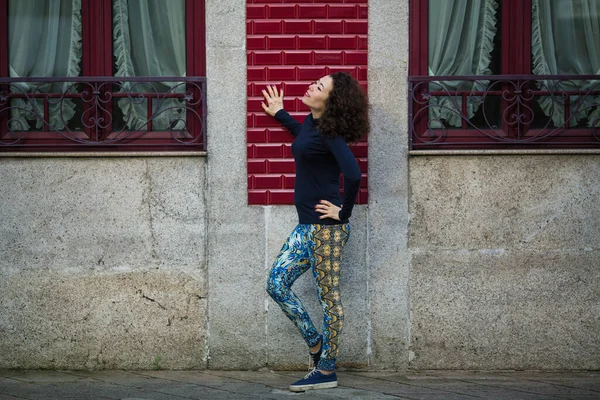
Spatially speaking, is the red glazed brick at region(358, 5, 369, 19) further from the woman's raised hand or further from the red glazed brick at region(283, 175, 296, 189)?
the red glazed brick at region(283, 175, 296, 189)

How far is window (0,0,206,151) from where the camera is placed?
7168mm

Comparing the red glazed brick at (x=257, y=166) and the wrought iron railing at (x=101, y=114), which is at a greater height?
the wrought iron railing at (x=101, y=114)

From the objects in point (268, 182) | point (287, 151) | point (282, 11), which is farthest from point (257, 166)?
point (282, 11)

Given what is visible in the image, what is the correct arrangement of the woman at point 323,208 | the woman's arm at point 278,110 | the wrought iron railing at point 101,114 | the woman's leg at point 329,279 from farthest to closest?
the wrought iron railing at point 101,114, the woman's arm at point 278,110, the woman's leg at point 329,279, the woman at point 323,208

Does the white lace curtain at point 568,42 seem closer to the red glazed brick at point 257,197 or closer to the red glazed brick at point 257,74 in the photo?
the red glazed brick at point 257,74

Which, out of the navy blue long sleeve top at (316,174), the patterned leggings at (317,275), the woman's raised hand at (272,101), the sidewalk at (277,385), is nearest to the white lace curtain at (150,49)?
the woman's raised hand at (272,101)

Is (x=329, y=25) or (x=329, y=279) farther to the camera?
(x=329, y=25)

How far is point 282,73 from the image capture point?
700 cm

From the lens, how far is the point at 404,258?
7.07 m

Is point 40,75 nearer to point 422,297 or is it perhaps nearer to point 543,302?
point 422,297

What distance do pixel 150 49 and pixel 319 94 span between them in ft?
5.65

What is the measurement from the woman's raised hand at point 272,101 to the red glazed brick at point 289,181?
1.60 feet

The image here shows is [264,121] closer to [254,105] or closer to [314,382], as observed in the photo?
[254,105]

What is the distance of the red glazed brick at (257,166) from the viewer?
276 inches
